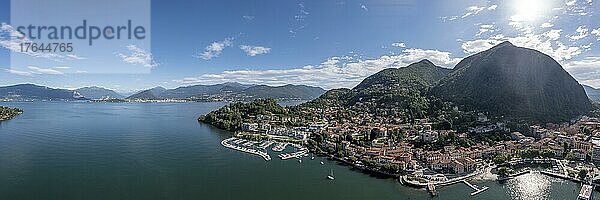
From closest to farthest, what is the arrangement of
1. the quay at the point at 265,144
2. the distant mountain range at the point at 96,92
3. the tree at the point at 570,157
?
the tree at the point at 570,157
the quay at the point at 265,144
the distant mountain range at the point at 96,92

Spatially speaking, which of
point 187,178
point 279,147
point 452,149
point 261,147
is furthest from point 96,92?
point 452,149

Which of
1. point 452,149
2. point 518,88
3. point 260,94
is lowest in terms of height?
point 452,149

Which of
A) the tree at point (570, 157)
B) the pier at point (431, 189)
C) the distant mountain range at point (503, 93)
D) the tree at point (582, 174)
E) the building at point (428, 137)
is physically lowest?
the pier at point (431, 189)

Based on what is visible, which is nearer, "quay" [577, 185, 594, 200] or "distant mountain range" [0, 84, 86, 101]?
"quay" [577, 185, 594, 200]

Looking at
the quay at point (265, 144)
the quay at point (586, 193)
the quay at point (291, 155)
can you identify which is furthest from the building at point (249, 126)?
the quay at point (586, 193)

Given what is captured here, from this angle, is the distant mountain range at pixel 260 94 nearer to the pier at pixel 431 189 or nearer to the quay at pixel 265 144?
the quay at pixel 265 144

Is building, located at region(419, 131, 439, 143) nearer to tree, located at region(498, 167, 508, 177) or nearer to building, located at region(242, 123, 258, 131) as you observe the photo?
tree, located at region(498, 167, 508, 177)

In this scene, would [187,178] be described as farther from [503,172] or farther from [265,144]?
[503,172]

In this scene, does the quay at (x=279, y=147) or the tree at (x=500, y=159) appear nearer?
the tree at (x=500, y=159)

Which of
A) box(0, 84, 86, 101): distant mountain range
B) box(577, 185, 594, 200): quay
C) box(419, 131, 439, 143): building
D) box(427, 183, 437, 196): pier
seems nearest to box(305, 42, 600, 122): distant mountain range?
box(419, 131, 439, 143): building

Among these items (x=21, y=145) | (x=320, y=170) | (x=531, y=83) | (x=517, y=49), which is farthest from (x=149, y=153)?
(x=517, y=49)
